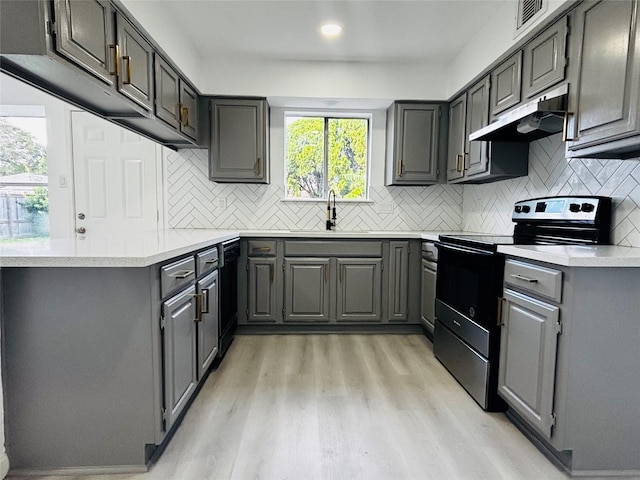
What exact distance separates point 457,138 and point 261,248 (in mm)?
2030

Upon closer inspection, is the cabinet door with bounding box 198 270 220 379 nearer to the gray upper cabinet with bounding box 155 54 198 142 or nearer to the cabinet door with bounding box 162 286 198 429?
the cabinet door with bounding box 162 286 198 429

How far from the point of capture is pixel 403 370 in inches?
96.8

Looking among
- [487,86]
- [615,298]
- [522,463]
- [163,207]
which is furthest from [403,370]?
[163,207]

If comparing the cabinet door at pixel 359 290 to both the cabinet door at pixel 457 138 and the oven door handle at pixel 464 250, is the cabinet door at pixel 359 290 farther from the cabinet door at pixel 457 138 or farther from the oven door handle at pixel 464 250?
the cabinet door at pixel 457 138

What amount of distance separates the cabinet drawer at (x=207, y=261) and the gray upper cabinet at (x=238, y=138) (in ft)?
3.94

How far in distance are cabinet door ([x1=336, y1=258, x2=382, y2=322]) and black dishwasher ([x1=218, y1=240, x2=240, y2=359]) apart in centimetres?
92

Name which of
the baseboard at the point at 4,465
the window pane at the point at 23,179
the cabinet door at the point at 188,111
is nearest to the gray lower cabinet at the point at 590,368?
the baseboard at the point at 4,465

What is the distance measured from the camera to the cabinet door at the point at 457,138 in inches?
120

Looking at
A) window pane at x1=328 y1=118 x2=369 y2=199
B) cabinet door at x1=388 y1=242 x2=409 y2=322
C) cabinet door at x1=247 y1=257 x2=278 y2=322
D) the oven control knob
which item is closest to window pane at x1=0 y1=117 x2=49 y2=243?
cabinet door at x1=247 y1=257 x2=278 y2=322

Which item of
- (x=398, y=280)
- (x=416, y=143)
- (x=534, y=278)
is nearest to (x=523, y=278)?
(x=534, y=278)

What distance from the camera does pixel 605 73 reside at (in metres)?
1.59

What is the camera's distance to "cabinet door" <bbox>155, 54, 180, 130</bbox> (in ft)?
7.66

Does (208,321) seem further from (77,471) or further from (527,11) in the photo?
(527,11)

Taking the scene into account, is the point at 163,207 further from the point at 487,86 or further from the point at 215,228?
the point at 487,86
